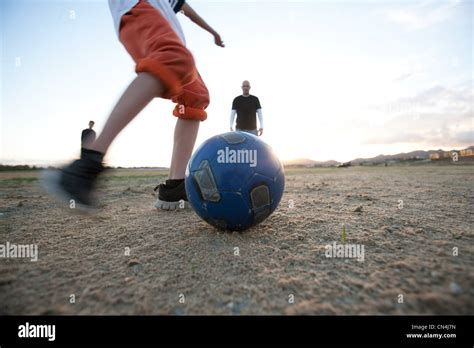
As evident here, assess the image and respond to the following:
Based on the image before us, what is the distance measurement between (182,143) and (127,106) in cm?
120

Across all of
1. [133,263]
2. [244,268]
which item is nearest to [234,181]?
[244,268]

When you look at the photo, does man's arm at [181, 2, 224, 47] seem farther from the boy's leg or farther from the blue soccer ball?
the blue soccer ball

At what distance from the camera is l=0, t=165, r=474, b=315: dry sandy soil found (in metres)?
1.11

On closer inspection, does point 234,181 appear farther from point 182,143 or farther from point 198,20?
point 198,20

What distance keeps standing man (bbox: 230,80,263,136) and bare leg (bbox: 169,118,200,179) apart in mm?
3543

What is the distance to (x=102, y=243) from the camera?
77.0 inches

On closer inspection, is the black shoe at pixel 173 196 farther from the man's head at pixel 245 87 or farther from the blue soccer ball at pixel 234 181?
the man's head at pixel 245 87

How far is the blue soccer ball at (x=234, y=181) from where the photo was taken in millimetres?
1813

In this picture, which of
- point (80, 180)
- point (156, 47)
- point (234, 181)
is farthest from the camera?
point (234, 181)

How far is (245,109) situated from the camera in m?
6.31

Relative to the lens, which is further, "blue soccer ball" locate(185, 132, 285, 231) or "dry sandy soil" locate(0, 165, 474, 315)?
"blue soccer ball" locate(185, 132, 285, 231)

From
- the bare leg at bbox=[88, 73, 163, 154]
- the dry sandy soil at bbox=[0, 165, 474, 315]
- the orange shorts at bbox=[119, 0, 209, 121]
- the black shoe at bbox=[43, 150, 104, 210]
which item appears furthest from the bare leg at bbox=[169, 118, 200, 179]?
the black shoe at bbox=[43, 150, 104, 210]
